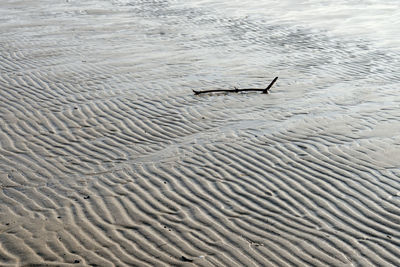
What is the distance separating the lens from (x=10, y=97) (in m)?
9.64

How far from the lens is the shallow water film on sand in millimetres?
5141

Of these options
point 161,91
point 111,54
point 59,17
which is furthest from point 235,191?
point 59,17

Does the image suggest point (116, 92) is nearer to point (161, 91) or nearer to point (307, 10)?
point (161, 91)

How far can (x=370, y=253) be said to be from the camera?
4996 mm

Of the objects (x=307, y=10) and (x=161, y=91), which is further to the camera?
(x=307, y=10)

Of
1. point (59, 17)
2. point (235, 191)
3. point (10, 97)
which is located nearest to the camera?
point (235, 191)

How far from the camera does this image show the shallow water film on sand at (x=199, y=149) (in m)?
5.14

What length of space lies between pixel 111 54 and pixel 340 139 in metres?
6.69

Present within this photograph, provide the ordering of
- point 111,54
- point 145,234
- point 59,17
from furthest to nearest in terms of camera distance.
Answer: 1. point 59,17
2. point 111,54
3. point 145,234

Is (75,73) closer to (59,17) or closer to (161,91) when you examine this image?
(161,91)

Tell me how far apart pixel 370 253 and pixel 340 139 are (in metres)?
2.91

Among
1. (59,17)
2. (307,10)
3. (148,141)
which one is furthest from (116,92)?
(307,10)

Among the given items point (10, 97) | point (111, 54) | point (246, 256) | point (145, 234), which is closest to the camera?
point (246, 256)

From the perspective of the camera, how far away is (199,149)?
24.3 feet
